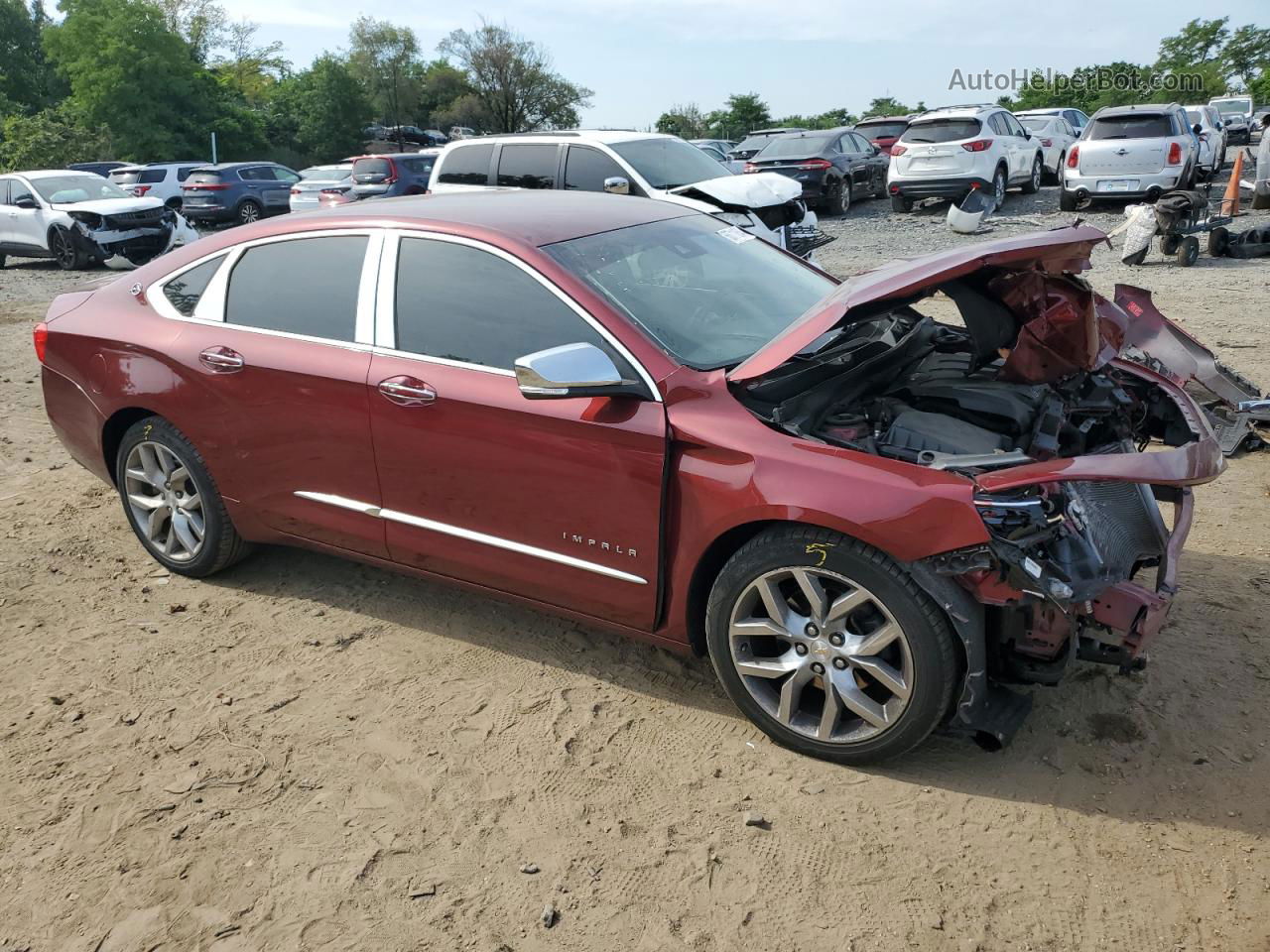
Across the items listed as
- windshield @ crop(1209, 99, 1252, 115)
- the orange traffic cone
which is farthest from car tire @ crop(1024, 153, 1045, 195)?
windshield @ crop(1209, 99, 1252, 115)

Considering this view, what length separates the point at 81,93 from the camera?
43.8 meters

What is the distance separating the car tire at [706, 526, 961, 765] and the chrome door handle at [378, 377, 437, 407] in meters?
1.25

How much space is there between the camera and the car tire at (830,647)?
2928 millimetres

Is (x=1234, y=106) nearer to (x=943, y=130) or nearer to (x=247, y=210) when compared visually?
(x=943, y=130)

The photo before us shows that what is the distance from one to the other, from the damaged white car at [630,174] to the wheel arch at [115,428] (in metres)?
5.95

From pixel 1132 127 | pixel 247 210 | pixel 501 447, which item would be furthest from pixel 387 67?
pixel 501 447

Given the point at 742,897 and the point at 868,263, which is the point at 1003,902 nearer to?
the point at 742,897

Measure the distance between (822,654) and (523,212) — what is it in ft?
6.80

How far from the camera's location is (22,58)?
181 ft

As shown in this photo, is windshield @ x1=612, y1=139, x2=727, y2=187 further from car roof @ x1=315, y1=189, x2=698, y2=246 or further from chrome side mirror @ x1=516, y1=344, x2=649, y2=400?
chrome side mirror @ x1=516, y1=344, x2=649, y2=400

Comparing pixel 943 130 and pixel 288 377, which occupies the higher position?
pixel 943 130

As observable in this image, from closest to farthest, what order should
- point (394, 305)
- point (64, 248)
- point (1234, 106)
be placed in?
point (394, 305) → point (64, 248) → point (1234, 106)

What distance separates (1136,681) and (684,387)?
75.2 inches

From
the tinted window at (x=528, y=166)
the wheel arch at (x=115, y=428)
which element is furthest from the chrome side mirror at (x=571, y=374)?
the tinted window at (x=528, y=166)
